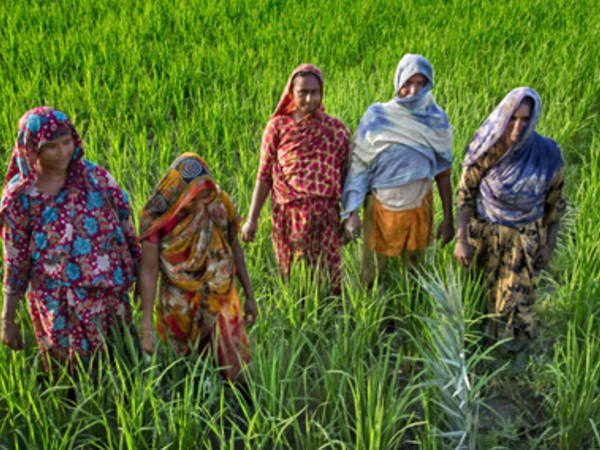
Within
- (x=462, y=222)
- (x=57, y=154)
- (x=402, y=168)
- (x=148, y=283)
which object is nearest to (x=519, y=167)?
(x=462, y=222)

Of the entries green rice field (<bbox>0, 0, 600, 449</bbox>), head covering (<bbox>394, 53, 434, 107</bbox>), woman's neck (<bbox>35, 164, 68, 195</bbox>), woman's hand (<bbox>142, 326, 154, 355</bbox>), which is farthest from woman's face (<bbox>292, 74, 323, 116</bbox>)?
woman's hand (<bbox>142, 326, 154, 355</bbox>)

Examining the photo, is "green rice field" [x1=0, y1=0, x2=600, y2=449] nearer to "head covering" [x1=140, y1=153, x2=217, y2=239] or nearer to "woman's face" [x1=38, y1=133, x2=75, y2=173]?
"head covering" [x1=140, y1=153, x2=217, y2=239]

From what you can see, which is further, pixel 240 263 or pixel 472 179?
pixel 472 179

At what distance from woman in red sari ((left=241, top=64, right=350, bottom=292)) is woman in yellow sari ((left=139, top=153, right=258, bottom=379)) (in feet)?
1.54

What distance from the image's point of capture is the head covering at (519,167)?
196 cm

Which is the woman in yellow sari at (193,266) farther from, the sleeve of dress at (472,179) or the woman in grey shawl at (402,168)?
the sleeve of dress at (472,179)

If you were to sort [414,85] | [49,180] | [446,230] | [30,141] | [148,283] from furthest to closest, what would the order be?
[446,230]
[414,85]
[148,283]
[49,180]
[30,141]

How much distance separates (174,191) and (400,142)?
1.03m

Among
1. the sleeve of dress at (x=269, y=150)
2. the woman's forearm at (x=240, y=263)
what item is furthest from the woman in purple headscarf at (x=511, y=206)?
the woman's forearm at (x=240, y=263)

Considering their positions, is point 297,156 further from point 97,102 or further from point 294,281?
point 97,102

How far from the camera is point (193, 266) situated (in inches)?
69.3

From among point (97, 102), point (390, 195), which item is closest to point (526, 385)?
point (390, 195)

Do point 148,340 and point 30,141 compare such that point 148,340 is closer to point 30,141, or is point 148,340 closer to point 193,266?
point 193,266

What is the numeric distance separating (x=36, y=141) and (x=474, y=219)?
1.79 m
